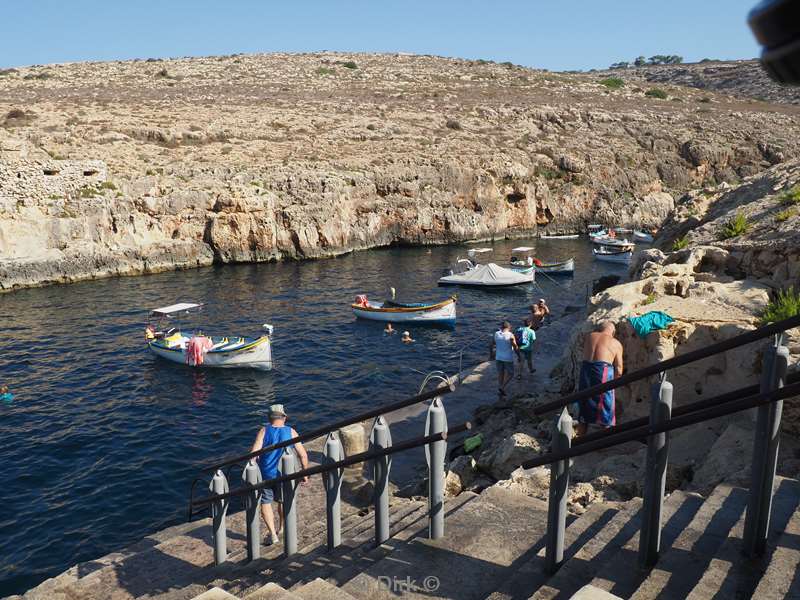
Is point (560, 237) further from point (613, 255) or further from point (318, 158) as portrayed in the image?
point (318, 158)

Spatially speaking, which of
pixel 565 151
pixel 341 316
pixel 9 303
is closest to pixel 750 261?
pixel 341 316

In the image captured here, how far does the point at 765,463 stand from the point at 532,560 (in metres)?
1.93

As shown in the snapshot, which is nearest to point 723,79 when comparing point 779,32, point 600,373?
point 600,373

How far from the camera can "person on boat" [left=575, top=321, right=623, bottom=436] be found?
870 cm

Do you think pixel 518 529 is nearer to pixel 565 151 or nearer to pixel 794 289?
pixel 794 289

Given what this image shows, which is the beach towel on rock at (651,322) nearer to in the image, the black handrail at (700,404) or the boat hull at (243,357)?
the black handrail at (700,404)

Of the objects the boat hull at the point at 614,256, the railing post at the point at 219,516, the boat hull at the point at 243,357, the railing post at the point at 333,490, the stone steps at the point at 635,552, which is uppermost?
the stone steps at the point at 635,552

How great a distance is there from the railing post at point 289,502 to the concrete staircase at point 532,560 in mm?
155

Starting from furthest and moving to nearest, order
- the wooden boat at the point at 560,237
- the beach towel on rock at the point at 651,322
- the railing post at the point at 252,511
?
the wooden boat at the point at 560,237 < the beach towel on rock at the point at 651,322 < the railing post at the point at 252,511

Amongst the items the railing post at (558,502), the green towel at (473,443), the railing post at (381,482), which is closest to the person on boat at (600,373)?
the railing post at (381,482)

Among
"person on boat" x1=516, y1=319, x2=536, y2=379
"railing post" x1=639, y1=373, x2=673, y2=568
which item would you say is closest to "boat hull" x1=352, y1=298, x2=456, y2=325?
"person on boat" x1=516, y1=319, x2=536, y2=379

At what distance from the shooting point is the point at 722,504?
5.42 m

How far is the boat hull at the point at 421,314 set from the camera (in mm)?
30453

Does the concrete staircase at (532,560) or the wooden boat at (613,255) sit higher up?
the concrete staircase at (532,560)
